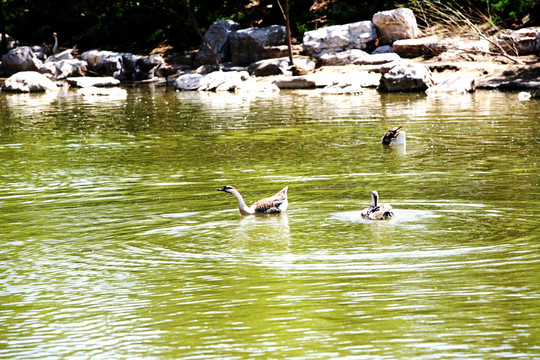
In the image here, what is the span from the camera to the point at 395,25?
37344 millimetres

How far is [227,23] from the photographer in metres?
44.4

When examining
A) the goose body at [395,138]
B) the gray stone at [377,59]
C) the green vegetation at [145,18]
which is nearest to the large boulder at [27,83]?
the green vegetation at [145,18]

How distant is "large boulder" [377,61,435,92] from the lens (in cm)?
3091

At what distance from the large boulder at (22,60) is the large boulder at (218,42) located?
8.94 meters

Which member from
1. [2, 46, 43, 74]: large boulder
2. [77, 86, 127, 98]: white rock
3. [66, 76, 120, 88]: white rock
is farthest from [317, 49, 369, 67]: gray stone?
[2, 46, 43, 74]: large boulder

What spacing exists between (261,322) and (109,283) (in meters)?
1.99

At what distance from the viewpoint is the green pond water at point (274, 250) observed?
258 inches

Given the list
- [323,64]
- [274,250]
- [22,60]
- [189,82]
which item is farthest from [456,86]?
[22,60]

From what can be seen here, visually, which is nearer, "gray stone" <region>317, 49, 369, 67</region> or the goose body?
the goose body

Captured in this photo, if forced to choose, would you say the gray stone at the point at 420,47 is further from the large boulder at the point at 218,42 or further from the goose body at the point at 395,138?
the goose body at the point at 395,138

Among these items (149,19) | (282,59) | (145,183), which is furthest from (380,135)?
(149,19)

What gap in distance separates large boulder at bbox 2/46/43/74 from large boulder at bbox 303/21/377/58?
15.5m

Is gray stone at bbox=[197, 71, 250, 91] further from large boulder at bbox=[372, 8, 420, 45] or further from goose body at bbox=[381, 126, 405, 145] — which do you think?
goose body at bbox=[381, 126, 405, 145]

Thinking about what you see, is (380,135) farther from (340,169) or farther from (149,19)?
(149,19)
